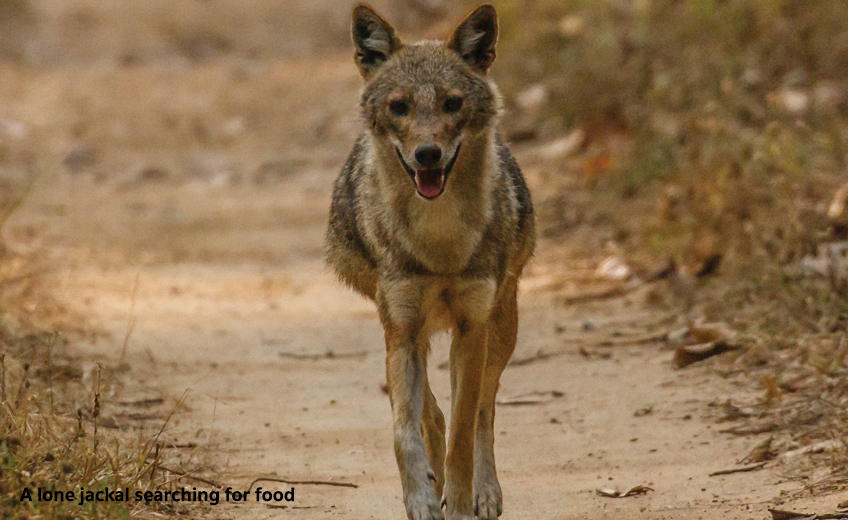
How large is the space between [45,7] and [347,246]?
15.2 m

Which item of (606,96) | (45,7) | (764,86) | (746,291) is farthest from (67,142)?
(746,291)

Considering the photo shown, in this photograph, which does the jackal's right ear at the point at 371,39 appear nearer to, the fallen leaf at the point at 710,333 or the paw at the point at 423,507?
the paw at the point at 423,507

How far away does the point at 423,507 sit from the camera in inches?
168

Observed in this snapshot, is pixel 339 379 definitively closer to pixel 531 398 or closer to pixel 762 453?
pixel 531 398

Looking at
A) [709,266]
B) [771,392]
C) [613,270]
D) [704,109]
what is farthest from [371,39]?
[704,109]

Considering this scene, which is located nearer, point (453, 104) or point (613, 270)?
point (453, 104)

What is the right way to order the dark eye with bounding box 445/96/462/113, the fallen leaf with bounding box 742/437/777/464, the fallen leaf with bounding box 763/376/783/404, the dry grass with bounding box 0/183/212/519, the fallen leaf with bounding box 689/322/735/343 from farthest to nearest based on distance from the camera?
the fallen leaf with bounding box 689/322/735/343 < the fallen leaf with bounding box 763/376/783/404 < the fallen leaf with bounding box 742/437/777/464 < the dark eye with bounding box 445/96/462/113 < the dry grass with bounding box 0/183/212/519

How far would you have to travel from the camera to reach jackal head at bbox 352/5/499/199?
438 cm

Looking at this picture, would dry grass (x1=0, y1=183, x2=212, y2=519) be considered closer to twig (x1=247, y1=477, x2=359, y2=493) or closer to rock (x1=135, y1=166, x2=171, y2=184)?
twig (x1=247, y1=477, x2=359, y2=493)

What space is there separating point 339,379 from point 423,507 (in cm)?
261

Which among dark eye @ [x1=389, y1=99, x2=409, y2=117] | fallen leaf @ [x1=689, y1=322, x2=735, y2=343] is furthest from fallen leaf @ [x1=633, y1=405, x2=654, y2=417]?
dark eye @ [x1=389, y1=99, x2=409, y2=117]

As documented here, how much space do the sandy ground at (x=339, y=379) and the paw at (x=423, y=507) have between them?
32cm

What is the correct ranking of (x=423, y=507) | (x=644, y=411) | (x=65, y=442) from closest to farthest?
1. (x=423, y=507)
2. (x=65, y=442)
3. (x=644, y=411)

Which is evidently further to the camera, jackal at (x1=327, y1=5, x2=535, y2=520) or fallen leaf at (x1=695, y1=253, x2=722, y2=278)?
fallen leaf at (x1=695, y1=253, x2=722, y2=278)
